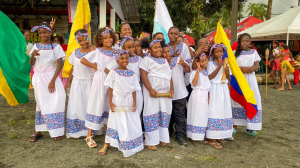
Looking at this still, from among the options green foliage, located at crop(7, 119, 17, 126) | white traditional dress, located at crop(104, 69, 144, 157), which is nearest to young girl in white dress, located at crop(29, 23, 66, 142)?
white traditional dress, located at crop(104, 69, 144, 157)

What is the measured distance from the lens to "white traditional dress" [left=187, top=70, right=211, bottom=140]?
3861 millimetres

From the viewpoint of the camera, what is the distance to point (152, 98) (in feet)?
12.2

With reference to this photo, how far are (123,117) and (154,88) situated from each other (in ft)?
2.08

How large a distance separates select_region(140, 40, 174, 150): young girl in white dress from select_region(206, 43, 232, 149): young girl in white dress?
0.68m

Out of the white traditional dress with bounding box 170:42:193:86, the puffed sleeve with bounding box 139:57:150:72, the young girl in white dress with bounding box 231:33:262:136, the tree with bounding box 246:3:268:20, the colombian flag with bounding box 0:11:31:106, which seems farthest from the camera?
the tree with bounding box 246:3:268:20

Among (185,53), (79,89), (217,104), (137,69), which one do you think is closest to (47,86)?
(79,89)

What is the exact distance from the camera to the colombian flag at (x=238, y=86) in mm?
4078

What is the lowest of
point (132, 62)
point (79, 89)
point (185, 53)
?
point (79, 89)

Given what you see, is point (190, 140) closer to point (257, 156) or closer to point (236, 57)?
point (257, 156)

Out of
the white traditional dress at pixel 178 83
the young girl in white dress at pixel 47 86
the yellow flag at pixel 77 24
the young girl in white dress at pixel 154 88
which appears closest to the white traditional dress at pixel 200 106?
the white traditional dress at pixel 178 83

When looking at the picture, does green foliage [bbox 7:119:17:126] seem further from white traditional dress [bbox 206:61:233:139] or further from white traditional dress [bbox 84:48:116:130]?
white traditional dress [bbox 206:61:233:139]

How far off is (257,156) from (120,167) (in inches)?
77.1

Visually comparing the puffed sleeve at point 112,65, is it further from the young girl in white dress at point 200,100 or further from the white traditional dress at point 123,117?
the young girl in white dress at point 200,100

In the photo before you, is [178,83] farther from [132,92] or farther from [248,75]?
[248,75]
